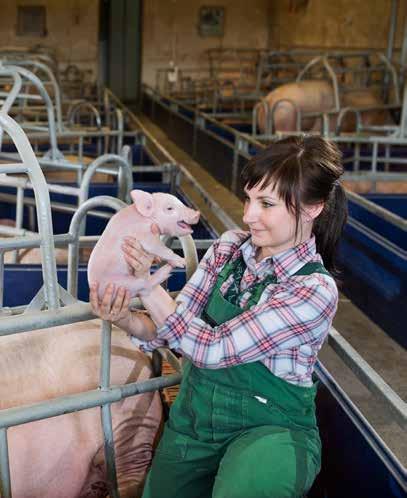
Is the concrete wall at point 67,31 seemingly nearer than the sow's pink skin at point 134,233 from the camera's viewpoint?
No

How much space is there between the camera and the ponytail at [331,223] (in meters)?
1.34

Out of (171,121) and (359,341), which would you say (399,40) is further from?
(359,341)

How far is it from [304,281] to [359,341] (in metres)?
2.11

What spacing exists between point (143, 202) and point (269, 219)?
24 centimetres

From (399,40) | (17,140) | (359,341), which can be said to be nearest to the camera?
(17,140)

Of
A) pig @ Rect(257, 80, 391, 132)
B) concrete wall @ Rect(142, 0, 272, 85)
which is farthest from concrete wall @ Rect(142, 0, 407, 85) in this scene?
pig @ Rect(257, 80, 391, 132)

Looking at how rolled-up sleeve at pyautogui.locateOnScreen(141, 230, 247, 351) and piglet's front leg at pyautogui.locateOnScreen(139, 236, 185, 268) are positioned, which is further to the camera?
rolled-up sleeve at pyautogui.locateOnScreen(141, 230, 247, 351)

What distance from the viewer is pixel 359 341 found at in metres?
3.27

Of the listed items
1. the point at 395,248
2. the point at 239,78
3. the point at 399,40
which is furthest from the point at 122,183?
the point at 239,78

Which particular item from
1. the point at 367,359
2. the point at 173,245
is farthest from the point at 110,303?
the point at 367,359

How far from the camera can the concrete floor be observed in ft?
6.53

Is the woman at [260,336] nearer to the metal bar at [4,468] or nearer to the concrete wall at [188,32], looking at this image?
the metal bar at [4,468]

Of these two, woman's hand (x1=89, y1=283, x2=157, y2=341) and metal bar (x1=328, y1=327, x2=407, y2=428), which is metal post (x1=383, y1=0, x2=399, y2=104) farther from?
woman's hand (x1=89, y1=283, x2=157, y2=341)

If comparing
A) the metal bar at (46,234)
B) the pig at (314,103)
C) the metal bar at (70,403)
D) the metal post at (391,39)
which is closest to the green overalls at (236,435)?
the metal bar at (70,403)
